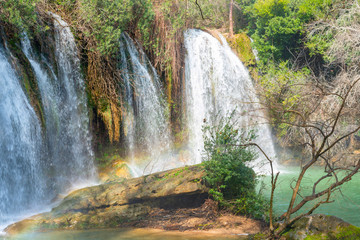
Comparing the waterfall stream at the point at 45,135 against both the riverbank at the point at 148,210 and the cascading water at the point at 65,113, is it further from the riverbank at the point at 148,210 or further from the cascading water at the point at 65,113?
the riverbank at the point at 148,210

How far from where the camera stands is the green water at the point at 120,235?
→ 5.89 m

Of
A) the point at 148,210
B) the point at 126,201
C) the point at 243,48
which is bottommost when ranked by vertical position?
the point at 148,210

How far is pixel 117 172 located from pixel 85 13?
5155 mm

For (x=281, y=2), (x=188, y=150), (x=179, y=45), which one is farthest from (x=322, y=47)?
(x=188, y=150)

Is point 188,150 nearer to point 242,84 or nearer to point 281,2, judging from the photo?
point 242,84

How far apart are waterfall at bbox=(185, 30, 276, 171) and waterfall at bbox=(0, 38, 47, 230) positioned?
7461mm

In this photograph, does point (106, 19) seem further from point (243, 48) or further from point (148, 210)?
point (243, 48)

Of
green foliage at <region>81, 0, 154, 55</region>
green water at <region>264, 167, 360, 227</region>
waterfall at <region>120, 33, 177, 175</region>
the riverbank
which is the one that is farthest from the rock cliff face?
green foliage at <region>81, 0, 154, 55</region>

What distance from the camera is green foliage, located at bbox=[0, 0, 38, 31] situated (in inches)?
340

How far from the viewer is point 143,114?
12.9 meters

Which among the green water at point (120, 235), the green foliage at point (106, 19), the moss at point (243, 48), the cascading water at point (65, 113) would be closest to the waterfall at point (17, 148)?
the cascading water at point (65, 113)

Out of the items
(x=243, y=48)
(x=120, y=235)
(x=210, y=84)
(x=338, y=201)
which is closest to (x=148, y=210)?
(x=120, y=235)

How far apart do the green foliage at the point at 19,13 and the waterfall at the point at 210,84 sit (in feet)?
25.4

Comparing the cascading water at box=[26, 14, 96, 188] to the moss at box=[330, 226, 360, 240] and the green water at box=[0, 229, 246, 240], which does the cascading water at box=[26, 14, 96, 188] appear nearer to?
the green water at box=[0, 229, 246, 240]
